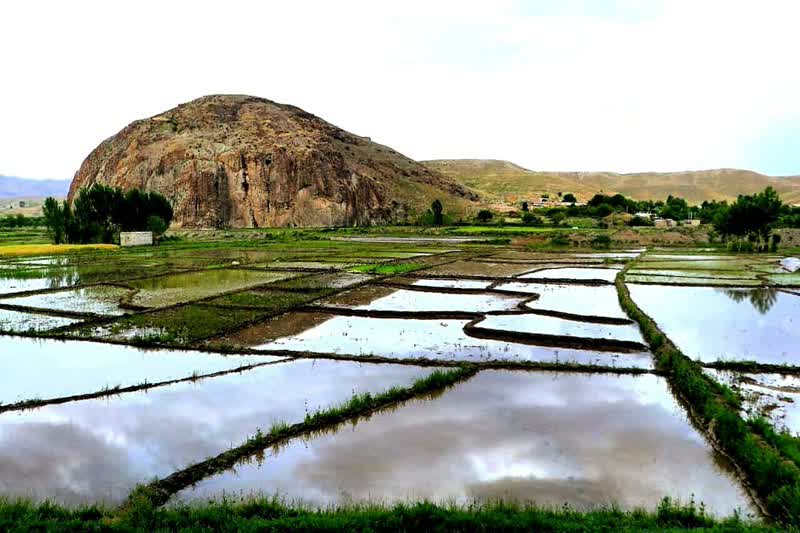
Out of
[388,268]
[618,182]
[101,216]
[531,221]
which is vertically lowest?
[388,268]

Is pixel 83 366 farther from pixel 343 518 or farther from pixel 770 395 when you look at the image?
pixel 770 395

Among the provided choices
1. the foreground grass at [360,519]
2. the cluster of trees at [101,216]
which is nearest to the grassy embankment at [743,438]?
the foreground grass at [360,519]

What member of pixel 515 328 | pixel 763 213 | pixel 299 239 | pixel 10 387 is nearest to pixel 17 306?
pixel 10 387

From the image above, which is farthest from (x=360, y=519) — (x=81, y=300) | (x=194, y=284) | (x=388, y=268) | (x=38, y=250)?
(x=38, y=250)

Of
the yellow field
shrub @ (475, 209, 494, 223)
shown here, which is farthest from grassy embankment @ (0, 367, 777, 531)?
shrub @ (475, 209, 494, 223)

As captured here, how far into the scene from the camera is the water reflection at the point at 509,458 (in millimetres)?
5844

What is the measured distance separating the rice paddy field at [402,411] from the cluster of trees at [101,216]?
28.7 meters

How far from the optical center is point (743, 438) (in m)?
6.70

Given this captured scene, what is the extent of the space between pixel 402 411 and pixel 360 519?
328 centimetres

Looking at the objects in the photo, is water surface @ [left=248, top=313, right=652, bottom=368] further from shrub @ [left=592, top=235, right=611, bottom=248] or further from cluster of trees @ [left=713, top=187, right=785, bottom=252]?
shrub @ [left=592, top=235, right=611, bottom=248]

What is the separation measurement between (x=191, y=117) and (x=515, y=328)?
90949mm

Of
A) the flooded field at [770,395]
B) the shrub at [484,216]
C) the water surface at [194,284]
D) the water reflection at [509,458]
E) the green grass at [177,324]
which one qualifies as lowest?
the water reflection at [509,458]

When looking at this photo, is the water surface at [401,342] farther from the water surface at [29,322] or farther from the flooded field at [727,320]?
the water surface at [29,322]

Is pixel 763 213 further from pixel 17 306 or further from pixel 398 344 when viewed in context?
pixel 17 306
